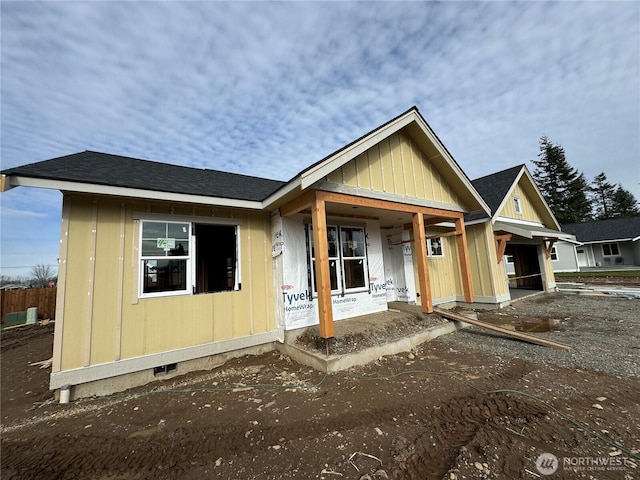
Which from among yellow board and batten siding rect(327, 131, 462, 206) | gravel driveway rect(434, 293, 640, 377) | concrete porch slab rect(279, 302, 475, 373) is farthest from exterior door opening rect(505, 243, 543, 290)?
concrete porch slab rect(279, 302, 475, 373)

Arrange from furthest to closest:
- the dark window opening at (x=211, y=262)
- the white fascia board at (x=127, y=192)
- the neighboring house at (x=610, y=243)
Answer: the neighboring house at (x=610, y=243) → the dark window opening at (x=211, y=262) → the white fascia board at (x=127, y=192)

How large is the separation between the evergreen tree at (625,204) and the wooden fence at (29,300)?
70.7 m

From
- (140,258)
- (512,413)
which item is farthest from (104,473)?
(512,413)

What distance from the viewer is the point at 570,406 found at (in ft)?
11.2

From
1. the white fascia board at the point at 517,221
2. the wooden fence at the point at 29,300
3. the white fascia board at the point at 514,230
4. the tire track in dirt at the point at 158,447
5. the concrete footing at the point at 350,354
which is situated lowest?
the tire track in dirt at the point at 158,447

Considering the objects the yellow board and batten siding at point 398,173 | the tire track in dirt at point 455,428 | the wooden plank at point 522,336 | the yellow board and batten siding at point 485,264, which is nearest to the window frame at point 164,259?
the yellow board and batten siding at point 398,173

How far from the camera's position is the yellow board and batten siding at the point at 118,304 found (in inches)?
172

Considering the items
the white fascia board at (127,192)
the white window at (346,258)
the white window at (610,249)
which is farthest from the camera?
the white window at (610,249)

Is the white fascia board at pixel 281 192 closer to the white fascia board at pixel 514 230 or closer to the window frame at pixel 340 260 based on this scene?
the window frame at pixel 340 260

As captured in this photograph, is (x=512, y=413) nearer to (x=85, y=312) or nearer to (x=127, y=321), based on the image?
(x=127, y=321)

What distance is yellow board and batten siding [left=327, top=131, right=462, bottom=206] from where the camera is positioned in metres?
6.19

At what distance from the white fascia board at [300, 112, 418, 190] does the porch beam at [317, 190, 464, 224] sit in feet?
1.41

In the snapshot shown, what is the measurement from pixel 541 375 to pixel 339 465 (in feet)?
12.8

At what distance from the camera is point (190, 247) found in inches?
213
